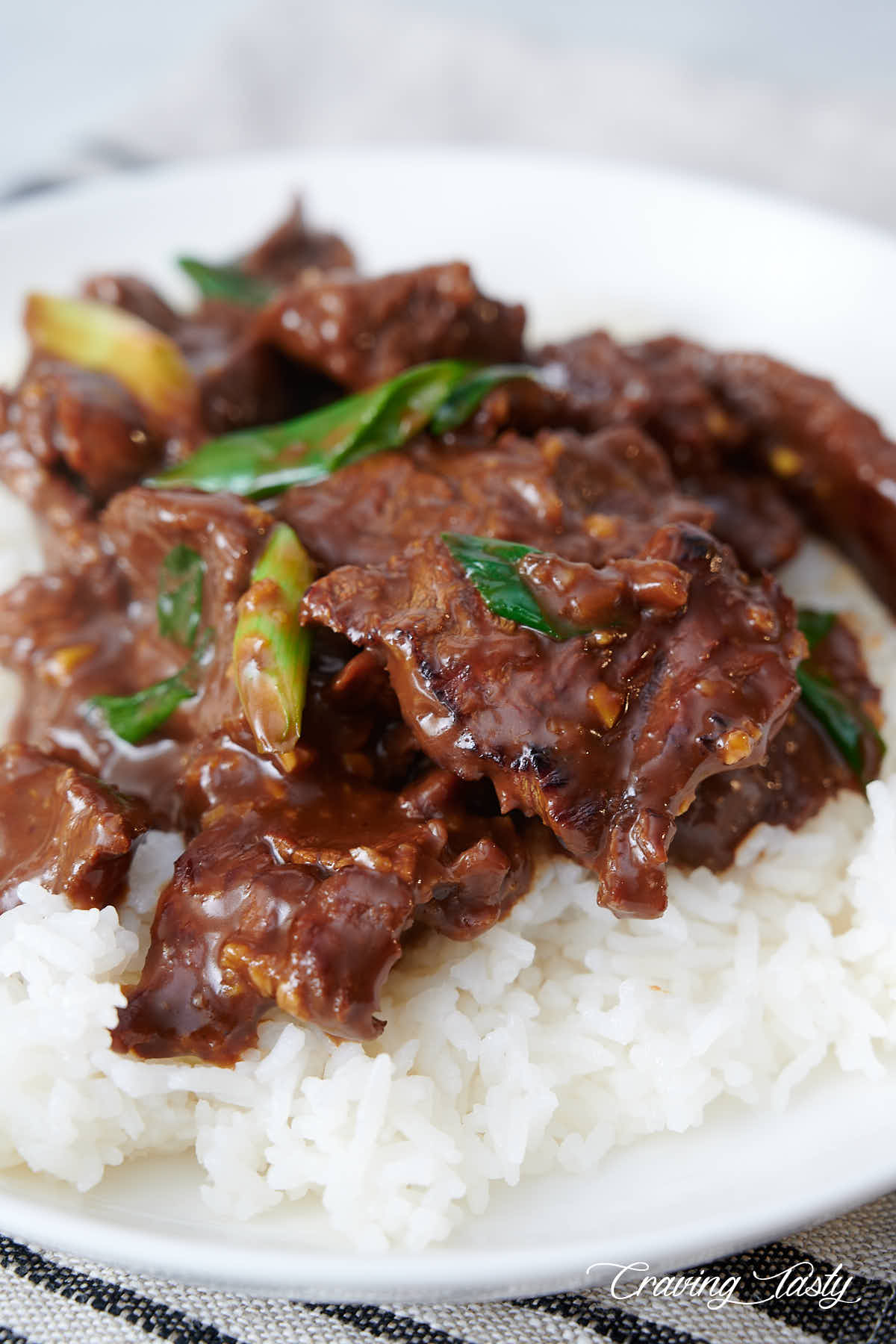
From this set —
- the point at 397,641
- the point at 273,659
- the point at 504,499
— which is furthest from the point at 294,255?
the point at 397,641

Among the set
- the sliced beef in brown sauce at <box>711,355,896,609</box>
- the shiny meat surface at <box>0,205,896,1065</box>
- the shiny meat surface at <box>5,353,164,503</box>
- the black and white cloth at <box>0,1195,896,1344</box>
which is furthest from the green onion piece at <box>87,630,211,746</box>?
the sliced beef in brown sauce at <box>711,355,896,609</box>

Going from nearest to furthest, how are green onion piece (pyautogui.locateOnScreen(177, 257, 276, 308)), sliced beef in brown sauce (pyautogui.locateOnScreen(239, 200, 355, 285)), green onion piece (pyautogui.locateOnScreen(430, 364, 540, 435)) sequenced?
green onion piece (pyautogui.locateOnScreen(430, 364, 540, 435)) < green onion piece (pyautogui.locateOnScreen(177, 257, 276, 308)) < sliced beef in brown sauce (pyautogui.locateOnScreen(239, 200, 355, 285))

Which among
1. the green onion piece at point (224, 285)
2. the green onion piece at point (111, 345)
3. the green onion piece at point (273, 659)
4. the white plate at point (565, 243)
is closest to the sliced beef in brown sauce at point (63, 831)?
the green onion piece at point (273, 659)

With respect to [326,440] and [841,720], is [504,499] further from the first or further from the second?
[841,720]

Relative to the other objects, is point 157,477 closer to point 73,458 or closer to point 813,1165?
point 73,458

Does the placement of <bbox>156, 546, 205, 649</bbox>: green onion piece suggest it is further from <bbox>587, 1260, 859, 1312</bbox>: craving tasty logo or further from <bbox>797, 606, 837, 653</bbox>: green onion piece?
<bbox>587, 1260, 859, 1312</bbox>: craving tasty logo

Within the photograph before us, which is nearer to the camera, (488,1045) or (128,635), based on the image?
(488,1045)

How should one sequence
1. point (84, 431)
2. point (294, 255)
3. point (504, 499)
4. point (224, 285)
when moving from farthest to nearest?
point (294, 255) < point (224, 285) < point (84, 431) < point (504, 499)

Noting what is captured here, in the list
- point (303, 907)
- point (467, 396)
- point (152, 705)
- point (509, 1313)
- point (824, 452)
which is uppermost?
point (824, 452)
